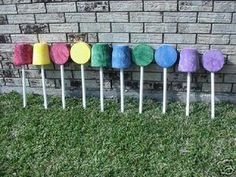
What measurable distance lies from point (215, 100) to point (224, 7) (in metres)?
0.98

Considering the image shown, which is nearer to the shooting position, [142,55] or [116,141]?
[116,141]

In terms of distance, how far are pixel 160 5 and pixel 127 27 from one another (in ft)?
1.26

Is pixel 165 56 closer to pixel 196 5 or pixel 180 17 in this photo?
pixel 180 17

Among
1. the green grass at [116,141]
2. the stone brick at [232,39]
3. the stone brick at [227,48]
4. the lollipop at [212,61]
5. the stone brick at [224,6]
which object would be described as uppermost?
the stone brick at [224,6]

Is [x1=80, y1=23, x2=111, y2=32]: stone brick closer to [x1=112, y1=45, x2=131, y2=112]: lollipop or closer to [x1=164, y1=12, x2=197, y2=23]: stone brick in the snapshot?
[x1=112, y1=45, x2=131, y2=112]: lollipop

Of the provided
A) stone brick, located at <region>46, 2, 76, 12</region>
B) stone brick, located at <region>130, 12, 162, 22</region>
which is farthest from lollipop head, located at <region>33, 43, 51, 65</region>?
stone brick, located at <region>130, 12, 162, 22</region>

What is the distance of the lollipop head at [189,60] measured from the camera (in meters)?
3.56

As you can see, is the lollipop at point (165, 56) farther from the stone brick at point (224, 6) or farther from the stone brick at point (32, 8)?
the stone brick at point (32, 8)

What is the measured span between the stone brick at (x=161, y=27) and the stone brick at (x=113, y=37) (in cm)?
23

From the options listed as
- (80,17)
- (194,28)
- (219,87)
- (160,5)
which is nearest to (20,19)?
(80,17)

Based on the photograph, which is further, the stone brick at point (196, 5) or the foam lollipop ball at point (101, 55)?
the foam lollipop ball at point (101, 55)

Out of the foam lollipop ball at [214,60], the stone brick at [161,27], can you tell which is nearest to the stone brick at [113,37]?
the stone brick at [161,27]

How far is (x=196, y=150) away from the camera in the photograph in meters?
3.26

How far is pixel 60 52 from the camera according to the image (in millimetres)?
3848
